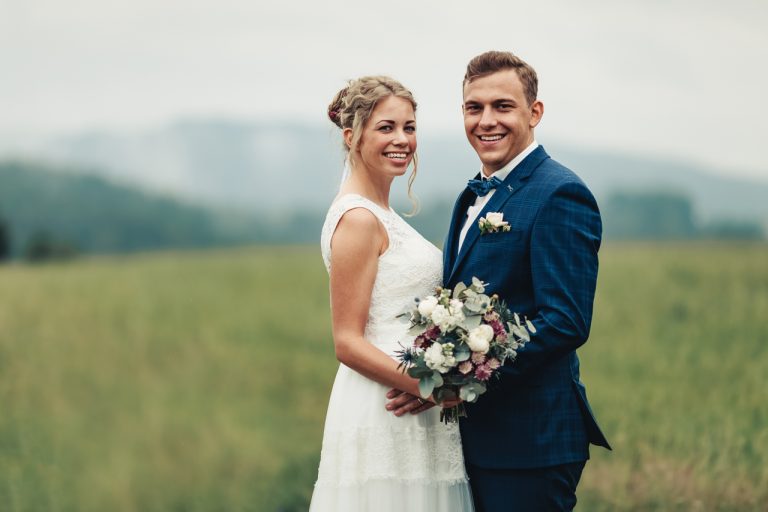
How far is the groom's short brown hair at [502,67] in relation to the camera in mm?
4043

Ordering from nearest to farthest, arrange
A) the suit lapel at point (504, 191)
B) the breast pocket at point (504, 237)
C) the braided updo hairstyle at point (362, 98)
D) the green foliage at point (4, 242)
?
the breast pocket at point (504, 237)
the suit lapel at point (504, 191)
the braided updo hairstyle at point (362, 98)
the green foliage at point (4, 242)

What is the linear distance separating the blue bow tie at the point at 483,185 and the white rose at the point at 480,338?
0.92 metres

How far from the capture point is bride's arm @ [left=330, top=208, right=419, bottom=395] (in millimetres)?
4082

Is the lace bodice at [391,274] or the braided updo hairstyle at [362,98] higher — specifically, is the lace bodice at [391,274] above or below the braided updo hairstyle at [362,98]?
below

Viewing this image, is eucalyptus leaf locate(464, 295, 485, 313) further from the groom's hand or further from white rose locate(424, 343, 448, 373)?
the groom's hand

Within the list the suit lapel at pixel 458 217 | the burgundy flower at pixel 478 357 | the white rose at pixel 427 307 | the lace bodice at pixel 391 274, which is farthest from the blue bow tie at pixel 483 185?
the burgundy flower at pixel 478 357

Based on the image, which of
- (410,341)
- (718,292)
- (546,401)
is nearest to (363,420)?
(410,341)

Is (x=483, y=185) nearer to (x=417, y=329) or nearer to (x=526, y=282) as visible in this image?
(x=526, y=282)

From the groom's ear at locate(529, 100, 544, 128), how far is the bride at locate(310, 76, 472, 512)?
66 cm

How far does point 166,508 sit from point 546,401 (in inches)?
268

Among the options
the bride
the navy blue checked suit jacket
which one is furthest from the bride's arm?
the navy blue checked suit jacket

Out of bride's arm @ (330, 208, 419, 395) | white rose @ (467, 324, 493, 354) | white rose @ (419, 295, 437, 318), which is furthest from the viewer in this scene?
bride's arm @ (330, 208, 419, 395)

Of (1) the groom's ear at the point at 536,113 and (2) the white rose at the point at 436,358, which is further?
(1) the groom's ear at the point at 536,113

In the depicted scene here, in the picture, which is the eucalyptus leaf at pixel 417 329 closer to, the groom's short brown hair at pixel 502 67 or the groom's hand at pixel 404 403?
the groom's hand at pixel 404 403
